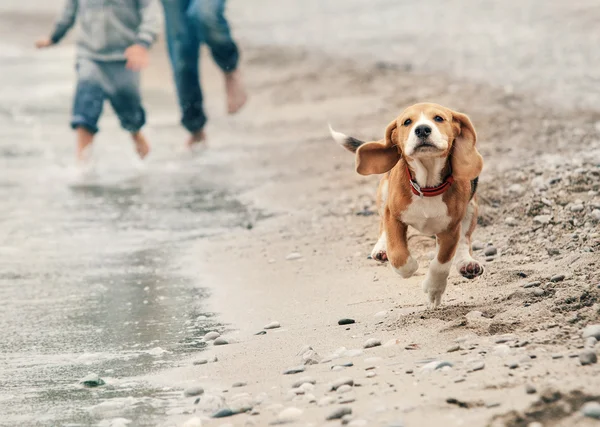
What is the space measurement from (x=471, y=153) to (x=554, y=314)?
82 cm

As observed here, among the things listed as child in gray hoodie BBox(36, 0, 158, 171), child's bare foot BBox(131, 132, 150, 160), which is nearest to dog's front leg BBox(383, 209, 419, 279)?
child in gray hoodie BBox(36, 0, 158, 171)

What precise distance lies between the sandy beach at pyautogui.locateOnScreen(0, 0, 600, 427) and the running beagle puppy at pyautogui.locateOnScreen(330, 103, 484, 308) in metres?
0.31

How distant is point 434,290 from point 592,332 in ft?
3.45

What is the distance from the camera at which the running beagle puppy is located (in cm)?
486

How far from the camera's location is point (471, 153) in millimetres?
4961

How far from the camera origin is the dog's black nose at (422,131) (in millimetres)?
4711

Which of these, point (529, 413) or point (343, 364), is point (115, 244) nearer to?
point (343, 364)

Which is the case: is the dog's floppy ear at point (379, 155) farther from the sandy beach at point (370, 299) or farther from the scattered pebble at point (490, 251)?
the scattered pebble at point (490, 251)

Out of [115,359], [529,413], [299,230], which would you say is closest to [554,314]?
[529,413]

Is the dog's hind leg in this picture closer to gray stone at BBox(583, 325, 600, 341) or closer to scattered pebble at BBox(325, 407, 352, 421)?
gray stone at BBox(583, 325, 600, 341)

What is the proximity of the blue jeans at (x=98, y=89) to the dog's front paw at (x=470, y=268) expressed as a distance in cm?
629

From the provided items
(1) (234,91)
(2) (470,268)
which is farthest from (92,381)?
(1) (234,91)

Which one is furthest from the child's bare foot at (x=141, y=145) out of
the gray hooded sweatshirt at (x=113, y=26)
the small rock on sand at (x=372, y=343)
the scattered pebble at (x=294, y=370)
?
the scattered pebble at (x=294, y=370)

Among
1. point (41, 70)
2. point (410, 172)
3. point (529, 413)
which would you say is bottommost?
point (41, 70)
